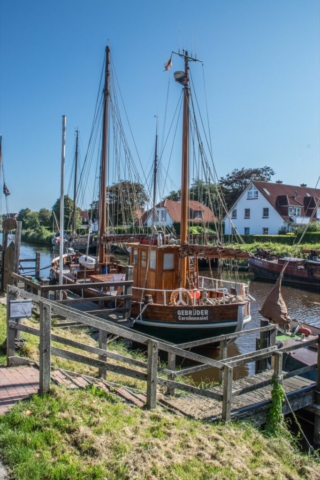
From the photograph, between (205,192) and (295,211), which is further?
(205,192)

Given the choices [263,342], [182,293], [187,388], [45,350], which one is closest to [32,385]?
[45,350]

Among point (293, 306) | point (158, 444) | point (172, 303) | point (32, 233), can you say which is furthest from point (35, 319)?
point (32, 233)

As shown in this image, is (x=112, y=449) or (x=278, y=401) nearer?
(x=112, y=449)

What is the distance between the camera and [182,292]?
15.4 meters

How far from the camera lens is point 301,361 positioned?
11.4 m

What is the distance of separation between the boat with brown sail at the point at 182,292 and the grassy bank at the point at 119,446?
7.44m

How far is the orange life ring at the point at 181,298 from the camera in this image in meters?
14.8

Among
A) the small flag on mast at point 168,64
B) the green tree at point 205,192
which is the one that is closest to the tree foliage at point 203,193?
the green tree at point 205,192

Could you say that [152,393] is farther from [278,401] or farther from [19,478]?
[278,401]

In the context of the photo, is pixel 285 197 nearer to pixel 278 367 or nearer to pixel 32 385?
pixel 278 367

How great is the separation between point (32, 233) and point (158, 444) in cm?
8498

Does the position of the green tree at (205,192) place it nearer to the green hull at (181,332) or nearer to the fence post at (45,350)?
the green hull at (181,332)

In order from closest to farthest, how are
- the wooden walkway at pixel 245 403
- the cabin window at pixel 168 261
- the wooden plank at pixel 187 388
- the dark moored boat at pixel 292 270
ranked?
the wooden plank at pixel 187 388
the wooden walkway at pixel 245 403
the cabin window at pixel 168 261
the dark moored boat at pixel 292 270

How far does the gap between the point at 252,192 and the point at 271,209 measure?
4.40m
